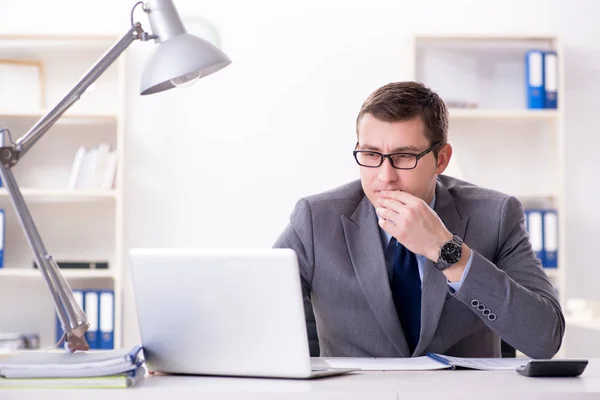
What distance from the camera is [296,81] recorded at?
384cm

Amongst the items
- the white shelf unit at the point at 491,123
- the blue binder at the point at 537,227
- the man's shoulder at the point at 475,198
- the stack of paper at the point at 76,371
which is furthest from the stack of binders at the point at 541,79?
the stack of paper at the point at 76,371

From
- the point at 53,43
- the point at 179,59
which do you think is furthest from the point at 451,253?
the point at 53,43

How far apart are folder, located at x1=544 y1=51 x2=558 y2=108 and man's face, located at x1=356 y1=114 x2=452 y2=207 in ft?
6.51

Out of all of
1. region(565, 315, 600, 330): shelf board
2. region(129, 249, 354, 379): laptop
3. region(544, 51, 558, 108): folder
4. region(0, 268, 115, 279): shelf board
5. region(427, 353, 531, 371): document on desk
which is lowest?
region(565, 315, 600, 330): shelf board

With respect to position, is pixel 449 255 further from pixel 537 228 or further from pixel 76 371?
pixel 537 228

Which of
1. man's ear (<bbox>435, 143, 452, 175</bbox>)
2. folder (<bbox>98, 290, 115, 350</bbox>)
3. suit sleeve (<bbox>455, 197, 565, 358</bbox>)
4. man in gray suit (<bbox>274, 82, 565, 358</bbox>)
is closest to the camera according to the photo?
suit sleeve (<bbox>455, 197, 565, 358</bbox>)

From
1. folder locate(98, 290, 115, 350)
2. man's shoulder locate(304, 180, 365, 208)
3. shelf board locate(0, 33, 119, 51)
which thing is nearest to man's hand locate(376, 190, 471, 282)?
man's shoulder locate(304, 180, 365, 208)

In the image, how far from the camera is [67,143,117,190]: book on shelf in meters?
3.56

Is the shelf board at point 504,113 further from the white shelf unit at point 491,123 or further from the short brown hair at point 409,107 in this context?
the short brown hair at point 409,107

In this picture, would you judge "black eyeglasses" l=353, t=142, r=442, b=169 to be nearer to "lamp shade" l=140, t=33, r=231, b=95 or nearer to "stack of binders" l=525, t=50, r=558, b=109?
"lamp shade" l=140, t=33, r=231, b=95

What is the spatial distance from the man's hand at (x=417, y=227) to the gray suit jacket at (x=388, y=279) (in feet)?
0.67

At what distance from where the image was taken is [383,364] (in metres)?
1.50

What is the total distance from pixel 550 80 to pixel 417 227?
7.51ft

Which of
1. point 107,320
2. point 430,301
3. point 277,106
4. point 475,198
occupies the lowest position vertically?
point 107,320
